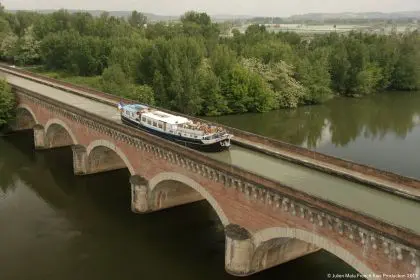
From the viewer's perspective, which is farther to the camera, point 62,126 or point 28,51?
point 28,51

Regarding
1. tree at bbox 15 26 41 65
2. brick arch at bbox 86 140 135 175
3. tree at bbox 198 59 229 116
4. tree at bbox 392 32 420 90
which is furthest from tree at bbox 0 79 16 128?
tree at bbox 392 32 420 90

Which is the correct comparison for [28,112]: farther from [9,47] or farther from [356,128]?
[9,47]

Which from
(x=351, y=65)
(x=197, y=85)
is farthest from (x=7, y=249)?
(x=351, y=65)

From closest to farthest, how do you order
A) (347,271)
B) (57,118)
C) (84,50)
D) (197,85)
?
(347,271)
(57,118)
(197,85)
(84,50)

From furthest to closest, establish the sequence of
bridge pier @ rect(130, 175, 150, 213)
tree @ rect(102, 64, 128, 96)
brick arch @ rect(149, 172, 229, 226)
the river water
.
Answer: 1. tree @ rect(102, 64, 128, 96)
2. bridge pier @ rect(130, 175, 150, 213)
3. the river water
4. brick arch @ rect(149, 172, 229, 226)

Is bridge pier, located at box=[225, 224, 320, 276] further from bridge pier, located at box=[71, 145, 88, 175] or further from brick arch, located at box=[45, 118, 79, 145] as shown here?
brick arch, located at box=[45, 118, 79, 145]

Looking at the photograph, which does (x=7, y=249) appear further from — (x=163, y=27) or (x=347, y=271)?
(x=163, y=27)

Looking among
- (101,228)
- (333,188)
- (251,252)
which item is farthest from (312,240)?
(101,228)
